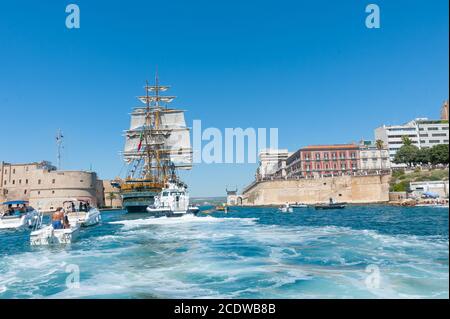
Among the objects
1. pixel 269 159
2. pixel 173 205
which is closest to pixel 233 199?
pixel 269 159

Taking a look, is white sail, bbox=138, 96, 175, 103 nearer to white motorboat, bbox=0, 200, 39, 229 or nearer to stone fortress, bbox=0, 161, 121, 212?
stone fortress, bbox=0, 161, 121, 212

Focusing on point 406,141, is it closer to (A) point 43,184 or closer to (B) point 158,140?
(B) point 158,140

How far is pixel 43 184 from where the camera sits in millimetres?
101500

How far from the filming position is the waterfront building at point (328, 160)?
118 meters

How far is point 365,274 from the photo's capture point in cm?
1202

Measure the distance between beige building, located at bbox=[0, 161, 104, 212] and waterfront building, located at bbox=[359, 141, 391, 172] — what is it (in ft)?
316

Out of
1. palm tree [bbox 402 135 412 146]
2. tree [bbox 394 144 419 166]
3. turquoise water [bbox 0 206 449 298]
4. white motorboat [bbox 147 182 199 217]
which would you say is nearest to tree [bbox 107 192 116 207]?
white motorboat [bbox 147 182 199 217]

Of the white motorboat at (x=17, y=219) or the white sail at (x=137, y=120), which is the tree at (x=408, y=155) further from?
the white motorboat at (x=17, y=219)

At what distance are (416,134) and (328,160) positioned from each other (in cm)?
3390

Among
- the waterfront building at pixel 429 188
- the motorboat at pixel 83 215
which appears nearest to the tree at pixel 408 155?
the waterfront building at pixel 429 188

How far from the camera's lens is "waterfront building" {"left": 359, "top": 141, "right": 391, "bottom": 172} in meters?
117
